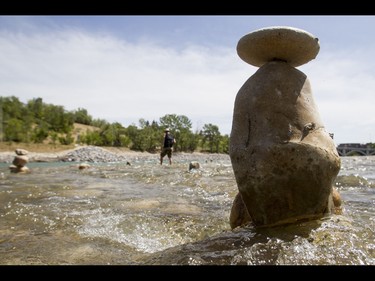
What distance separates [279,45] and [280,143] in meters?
1.11

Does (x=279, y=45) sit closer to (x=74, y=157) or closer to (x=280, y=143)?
(x=280, y=143)

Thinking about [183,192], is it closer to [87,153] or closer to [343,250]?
[343,250]

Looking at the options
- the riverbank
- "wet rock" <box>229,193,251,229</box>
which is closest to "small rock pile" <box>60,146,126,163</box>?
the riverbank

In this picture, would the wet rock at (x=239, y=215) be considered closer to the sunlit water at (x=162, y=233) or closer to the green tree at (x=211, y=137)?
the sunlit water at (x=162, y=233)

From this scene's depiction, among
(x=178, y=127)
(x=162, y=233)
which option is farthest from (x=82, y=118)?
(x=162, y=233)

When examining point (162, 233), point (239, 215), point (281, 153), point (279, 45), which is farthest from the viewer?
point (162, 233)

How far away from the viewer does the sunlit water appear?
2.30 metres

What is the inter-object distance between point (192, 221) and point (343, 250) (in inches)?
82.5

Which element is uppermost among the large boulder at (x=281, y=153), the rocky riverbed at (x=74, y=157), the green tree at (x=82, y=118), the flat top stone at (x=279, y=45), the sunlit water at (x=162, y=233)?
the green tree at (x=82, y=118)

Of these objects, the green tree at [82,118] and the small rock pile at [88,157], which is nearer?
the small rock pile at [88,157]

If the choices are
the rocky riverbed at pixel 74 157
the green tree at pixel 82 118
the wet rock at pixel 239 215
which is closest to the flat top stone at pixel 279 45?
the wet rock at pixel 239 215

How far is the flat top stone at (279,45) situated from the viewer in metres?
3.32

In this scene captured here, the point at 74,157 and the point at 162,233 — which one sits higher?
the point at 162,233

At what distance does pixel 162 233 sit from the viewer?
3662mm
